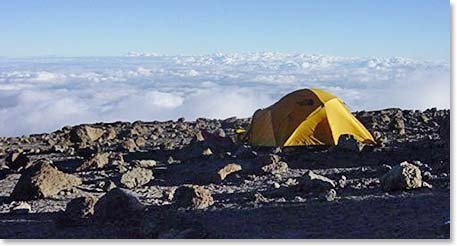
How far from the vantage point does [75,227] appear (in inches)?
248

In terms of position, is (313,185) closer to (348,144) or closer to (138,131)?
(348,144)

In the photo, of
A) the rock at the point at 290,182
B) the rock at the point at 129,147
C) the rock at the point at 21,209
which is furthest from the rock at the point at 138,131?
the rock at the point at 21,209

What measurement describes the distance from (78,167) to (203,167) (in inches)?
80.9

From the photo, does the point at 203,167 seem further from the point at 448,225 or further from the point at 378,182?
the point at 448,225

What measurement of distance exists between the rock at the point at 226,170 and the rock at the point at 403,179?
2413 mm

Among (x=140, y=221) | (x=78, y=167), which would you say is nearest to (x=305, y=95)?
(x=78, y=167)

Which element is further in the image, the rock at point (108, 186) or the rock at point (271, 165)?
the rock at point (271, 165)

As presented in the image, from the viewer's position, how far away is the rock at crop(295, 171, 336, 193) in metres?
7.46

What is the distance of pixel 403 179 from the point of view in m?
7.17

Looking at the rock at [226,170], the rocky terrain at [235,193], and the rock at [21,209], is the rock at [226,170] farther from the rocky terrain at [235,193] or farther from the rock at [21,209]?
the rock at [21,209]

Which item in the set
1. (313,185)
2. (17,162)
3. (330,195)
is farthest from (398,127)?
(330,195)

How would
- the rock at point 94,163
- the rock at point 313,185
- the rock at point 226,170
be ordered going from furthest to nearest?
the rock at point 94,163 → the rock at point 226,170 → the rock at point 313,185

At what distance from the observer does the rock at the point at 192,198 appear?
678 cm

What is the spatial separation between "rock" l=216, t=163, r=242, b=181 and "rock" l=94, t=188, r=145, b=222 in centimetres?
249
